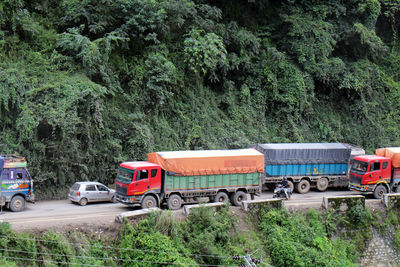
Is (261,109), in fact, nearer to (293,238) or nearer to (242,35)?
(242,35)

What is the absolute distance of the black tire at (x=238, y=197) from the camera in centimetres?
2500

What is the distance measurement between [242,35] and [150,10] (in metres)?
7.75

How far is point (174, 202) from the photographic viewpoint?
23422 mm

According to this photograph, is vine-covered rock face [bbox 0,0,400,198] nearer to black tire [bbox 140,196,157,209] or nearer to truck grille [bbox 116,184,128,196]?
truck grille [bbox 116,184,128,196]

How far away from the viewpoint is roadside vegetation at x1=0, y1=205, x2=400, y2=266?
17641 mm

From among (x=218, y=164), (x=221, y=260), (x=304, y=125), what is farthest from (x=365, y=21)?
(x=221, y=260)

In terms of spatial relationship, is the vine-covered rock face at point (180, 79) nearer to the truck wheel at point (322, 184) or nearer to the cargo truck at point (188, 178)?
the cargo truck at point (188, 178)

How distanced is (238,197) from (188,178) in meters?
3.33

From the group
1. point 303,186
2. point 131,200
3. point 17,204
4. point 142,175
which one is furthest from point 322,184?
point 17,204

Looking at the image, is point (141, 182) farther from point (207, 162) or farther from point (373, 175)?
point (373, 175)

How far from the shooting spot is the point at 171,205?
2331 cm

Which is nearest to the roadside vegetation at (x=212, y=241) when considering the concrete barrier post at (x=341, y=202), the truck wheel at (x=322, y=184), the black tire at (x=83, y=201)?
the concrete barrier post at (x=341, y=202)

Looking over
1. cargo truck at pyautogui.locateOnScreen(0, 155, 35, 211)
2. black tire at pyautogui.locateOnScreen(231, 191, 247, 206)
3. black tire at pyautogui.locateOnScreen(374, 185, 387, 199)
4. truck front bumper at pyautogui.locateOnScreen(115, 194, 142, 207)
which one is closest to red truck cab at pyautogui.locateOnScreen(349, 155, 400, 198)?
black tire at pyautogui.locateOnScreen(374, 185, 387, 199)

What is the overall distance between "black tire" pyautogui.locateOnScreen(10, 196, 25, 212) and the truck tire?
55.6ft
